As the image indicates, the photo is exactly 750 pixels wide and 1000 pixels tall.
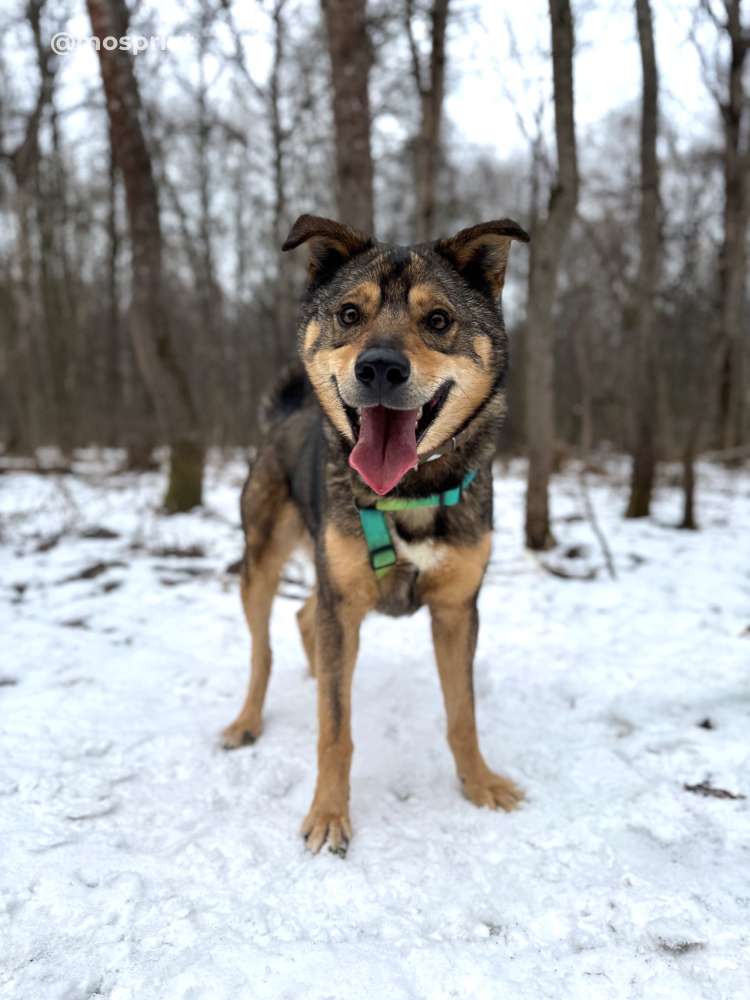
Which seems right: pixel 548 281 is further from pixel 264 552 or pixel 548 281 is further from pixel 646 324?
pixel 264 552

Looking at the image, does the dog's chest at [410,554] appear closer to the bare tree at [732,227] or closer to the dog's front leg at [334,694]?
the dog's front leg at [334,694]

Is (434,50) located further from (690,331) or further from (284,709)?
(690,331)

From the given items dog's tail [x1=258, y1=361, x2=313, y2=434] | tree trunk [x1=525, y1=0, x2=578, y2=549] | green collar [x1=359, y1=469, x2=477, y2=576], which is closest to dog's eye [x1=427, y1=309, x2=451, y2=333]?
green collar [x1=359, y1=469, x2=477, y2=576]

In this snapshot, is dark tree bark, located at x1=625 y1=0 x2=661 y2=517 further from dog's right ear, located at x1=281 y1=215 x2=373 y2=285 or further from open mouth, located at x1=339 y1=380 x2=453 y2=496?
open mouth, located at x1=339 y1=380 x2=453 y2=496

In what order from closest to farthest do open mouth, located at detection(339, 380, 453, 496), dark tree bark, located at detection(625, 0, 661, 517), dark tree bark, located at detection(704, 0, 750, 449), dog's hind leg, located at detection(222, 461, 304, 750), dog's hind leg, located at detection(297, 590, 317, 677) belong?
open mouth, located at detection(339, 380, 453, 496)
dog's hind leg, located at detection(222, 461, 304, 750)
dog's hind leg, located at detection(297, 590, 317, 677)
dark tree bark, located at detection(625, 0, 661, 517)
dark tree bark, located at detection(704, 0, 750, 449)

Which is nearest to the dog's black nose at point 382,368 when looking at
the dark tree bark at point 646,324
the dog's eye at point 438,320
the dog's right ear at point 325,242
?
the dog's eye at point 438,320

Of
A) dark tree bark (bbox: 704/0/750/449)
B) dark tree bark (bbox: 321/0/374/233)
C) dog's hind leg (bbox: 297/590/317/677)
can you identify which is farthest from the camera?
dark tree bark (bbox: 704/0/750/449)

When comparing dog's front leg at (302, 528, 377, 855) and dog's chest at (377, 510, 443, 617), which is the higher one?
dog's chest at (377, 510, 443, 617)

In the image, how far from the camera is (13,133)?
1352 centimetres

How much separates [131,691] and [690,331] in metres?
26.7

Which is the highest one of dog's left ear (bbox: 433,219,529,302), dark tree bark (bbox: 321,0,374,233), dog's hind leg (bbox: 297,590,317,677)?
dark tree bark (bbox: 321,0,374,233)

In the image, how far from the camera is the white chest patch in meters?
2.57

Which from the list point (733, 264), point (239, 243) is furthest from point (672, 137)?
point (239, 243)

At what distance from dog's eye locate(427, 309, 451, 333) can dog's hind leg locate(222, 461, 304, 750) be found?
1.47 metres
